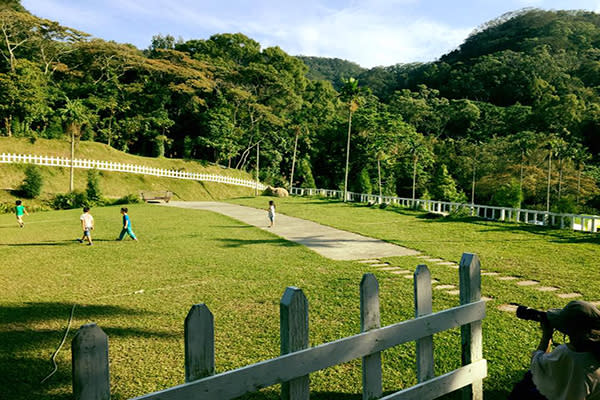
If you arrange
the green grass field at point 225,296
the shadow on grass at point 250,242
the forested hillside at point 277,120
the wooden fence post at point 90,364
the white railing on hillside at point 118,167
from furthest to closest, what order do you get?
the forested hillside at point 277,120
the white railing on hillside at point 118,167
the shadow on grass at point 250,242
the green grass field at point 225,296
the wooden fence post at point 90,364

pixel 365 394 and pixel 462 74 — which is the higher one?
pixel 462 74

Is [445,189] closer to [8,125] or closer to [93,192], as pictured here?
[93,192]

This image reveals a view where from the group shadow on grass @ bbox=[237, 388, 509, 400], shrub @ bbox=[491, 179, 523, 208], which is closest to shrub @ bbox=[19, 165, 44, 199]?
shadow on grass @ bbox=[237, 388, 509, 400]

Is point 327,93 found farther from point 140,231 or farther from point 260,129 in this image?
point 140,231

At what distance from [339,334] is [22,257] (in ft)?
28.8

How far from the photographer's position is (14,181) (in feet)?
88.9

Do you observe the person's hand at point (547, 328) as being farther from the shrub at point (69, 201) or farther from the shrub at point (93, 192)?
the shrub at point (93, 192)

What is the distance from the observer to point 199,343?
1707mm

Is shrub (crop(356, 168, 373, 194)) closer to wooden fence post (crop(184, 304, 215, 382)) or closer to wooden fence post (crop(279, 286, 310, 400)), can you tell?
wooden fence post (crop(279, 286, 310, 400))

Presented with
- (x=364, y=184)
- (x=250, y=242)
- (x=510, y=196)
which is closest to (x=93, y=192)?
(x=250, y=242)

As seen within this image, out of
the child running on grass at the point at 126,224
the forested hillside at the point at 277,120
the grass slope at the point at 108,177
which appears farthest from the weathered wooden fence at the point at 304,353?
the forested hillside at the point at 277,120

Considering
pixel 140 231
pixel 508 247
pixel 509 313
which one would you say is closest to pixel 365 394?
pixel 509 313

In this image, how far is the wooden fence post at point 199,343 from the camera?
1667 mm

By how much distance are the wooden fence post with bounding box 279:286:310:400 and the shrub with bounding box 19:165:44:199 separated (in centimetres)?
3002
